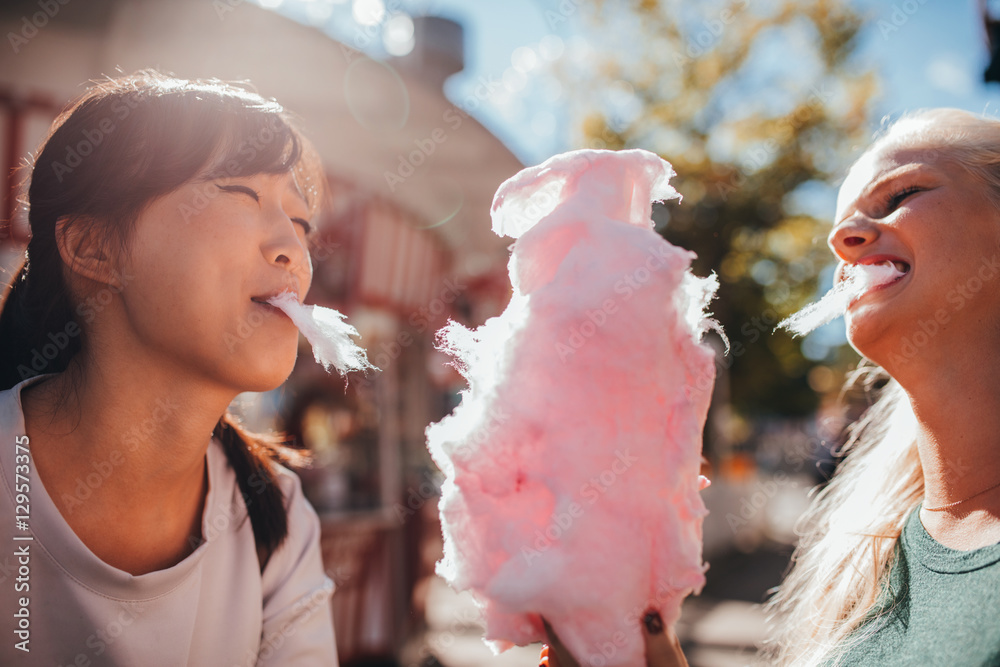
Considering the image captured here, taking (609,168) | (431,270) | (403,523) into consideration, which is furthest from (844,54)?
(609,168)

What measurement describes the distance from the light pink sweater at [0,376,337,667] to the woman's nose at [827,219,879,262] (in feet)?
5.39

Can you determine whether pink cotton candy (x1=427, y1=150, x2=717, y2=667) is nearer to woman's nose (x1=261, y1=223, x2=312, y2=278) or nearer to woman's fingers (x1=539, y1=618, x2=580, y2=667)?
woman's fingers (x1=539, y1=618, x2=580, y2=667)

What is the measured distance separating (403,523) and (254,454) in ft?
13.7

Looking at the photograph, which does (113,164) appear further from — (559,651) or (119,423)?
(559,651)

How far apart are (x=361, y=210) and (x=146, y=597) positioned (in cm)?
403

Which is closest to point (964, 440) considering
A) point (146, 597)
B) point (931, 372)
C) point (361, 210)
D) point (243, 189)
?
point (931, 372)

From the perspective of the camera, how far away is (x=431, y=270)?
645cm

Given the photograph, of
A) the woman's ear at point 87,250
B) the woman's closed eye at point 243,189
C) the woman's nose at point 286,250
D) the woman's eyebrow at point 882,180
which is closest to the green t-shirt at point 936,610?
the woman's eyebrow at point 882,180

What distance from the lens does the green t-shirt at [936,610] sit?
1159mm

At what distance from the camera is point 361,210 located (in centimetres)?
511

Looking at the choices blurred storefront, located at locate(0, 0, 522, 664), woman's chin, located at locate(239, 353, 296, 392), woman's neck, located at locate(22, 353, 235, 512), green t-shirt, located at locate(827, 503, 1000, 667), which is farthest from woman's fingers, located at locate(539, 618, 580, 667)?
blurred storefront, located at locate(0, 0, 522, 664)

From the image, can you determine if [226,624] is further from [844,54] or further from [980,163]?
[844,54]

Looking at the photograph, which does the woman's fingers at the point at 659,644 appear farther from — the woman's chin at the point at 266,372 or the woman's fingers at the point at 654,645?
the woman's chin at the point at 266,372

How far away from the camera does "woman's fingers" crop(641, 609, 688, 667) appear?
1.08 metres
